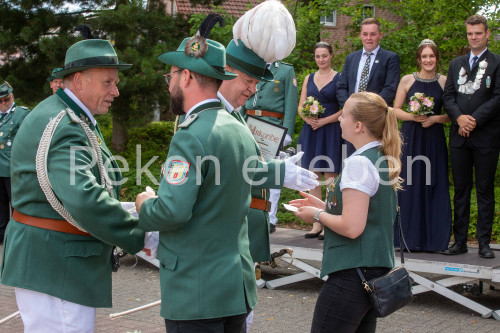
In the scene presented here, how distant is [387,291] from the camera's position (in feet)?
10.9

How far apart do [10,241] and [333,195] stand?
1791mm

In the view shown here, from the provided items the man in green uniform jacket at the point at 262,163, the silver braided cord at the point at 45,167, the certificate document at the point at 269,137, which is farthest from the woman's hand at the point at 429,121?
the silver braided cord at the point at 45,167

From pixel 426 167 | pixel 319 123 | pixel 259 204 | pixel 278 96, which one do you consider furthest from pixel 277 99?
pixel 259 204

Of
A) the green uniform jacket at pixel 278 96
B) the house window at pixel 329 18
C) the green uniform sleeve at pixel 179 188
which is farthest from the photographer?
the house window at pixel 329 18

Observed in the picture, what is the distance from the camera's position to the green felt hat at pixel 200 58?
9.61 ft

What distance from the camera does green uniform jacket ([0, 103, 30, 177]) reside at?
9.16 metres

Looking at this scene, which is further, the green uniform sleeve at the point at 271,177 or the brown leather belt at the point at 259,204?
the brown leather belt at the point at 259,204

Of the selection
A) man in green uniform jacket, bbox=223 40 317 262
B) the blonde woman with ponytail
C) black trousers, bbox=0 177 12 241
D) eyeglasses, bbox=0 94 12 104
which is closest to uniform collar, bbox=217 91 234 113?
man in green uniform jacket, bbox=223 40 317 262

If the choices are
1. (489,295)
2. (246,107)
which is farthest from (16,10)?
(489,295)

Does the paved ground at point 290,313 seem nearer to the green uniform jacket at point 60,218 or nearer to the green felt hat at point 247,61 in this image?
the green uniform jacket at point 60,218

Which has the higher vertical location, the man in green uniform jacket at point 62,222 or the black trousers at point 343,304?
the man in green uniform jacket at point 62,222

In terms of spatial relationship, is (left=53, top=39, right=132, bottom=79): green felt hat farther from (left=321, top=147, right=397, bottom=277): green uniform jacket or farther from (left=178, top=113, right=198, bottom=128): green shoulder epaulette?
(left=321, top=147, right=397, bottom=277): green uniform jacket

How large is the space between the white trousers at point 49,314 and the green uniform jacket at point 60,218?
0.19ft

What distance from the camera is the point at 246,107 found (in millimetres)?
7605
